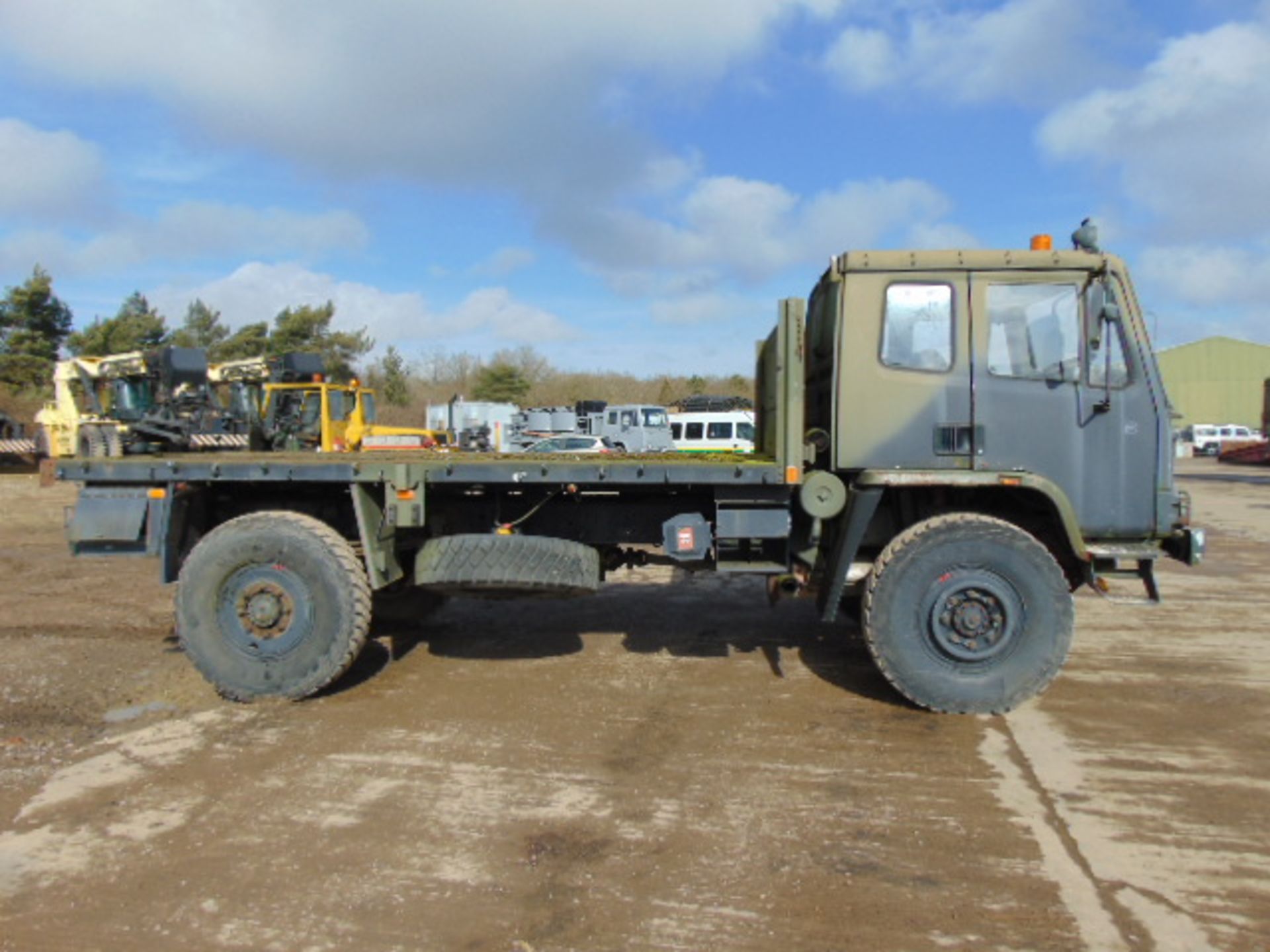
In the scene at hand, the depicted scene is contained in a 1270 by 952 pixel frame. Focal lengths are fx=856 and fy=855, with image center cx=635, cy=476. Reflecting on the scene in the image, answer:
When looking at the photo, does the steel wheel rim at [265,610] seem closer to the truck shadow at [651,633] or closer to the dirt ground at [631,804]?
the dirt ground at [631,804]

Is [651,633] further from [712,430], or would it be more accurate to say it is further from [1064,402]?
[712,430]

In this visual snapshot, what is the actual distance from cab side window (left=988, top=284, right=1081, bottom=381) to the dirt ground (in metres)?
2.16

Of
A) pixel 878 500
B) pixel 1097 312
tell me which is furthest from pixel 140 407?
pixel 1097 312

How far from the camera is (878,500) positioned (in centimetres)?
530

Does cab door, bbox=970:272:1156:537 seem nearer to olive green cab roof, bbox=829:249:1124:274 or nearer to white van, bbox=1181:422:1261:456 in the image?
olive green cab roof, bbox=829:249:1124:274

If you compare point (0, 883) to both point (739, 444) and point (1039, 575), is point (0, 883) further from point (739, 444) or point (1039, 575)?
point (739, 444)

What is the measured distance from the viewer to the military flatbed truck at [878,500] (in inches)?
206

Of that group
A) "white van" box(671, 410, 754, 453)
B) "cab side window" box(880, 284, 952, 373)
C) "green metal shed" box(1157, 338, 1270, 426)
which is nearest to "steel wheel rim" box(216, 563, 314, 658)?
"cab side window" box(880, 284, 952, 373)

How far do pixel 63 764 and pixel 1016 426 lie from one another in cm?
579

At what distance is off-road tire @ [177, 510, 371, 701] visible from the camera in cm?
554

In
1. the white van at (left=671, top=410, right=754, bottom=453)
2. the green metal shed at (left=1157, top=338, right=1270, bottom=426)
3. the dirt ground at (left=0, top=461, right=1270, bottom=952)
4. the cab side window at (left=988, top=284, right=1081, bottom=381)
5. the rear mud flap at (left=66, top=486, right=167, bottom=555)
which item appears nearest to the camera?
the dirt ground at (left=0, top=461, right=1270, bottom=952)

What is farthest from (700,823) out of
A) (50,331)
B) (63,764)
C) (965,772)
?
(50,331)

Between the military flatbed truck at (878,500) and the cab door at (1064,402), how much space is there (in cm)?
1

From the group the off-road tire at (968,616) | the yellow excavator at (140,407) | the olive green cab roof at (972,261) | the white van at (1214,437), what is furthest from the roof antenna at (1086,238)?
the white van at (1214,437)
